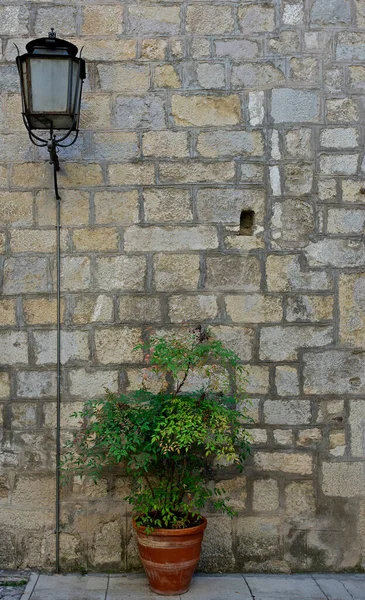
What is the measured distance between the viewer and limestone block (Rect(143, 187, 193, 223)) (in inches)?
132

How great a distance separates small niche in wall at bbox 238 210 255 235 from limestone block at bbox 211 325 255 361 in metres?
0.55

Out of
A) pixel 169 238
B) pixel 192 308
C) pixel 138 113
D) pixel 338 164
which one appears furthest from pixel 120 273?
pixel 338 164

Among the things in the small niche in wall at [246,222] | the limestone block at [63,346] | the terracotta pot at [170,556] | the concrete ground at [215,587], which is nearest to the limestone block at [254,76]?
the small niche in wall at [246,222]

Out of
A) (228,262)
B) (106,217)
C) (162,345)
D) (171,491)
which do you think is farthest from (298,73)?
(171,491)

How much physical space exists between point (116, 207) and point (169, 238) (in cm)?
34

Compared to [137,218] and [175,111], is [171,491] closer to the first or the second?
[137,218]

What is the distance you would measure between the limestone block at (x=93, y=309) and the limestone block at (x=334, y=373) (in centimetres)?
112

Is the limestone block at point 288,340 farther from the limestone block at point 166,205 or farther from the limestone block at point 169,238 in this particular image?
the limestone block at point 166,205

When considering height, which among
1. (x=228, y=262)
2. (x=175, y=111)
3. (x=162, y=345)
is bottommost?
(x=162, y=345)

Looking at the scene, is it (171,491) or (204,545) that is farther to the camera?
(204,545)

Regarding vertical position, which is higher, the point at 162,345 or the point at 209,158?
the point at 209,158

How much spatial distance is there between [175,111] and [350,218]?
3.78 ft

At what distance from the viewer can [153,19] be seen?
11.1 ft

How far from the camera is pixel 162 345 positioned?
2914mm
